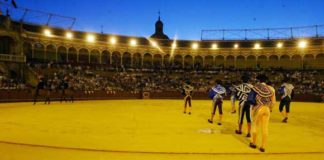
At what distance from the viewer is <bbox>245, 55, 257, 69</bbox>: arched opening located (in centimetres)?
5928

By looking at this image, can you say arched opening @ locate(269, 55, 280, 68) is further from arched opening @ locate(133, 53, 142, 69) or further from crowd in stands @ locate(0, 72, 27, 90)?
crowd in stands @ locate(0, 72, 27, 90)

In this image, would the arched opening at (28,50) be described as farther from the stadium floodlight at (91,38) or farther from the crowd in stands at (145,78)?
the stadium floodlight at (91,38)

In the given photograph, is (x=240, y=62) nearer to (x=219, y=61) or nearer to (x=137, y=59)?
(x=219, y=61)

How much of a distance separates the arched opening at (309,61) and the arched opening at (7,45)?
4525 centimetres

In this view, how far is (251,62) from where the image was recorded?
59688 mm

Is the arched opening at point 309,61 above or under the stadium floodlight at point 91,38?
under

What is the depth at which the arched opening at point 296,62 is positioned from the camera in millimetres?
56688

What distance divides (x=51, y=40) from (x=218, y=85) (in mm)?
39147

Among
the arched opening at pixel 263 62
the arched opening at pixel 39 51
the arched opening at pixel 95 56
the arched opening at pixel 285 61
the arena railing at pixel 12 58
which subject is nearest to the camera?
the arena railing at pixel 12 58

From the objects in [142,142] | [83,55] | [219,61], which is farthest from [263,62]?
[142,142]

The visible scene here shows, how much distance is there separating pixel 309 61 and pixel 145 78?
2850 centimetres

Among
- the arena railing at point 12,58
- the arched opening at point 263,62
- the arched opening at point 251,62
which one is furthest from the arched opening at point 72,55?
the arched opening at point 263,62

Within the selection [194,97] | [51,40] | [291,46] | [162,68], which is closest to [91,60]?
[51,40]

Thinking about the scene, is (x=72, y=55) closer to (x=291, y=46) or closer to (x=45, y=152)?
(x=291, y=46)
